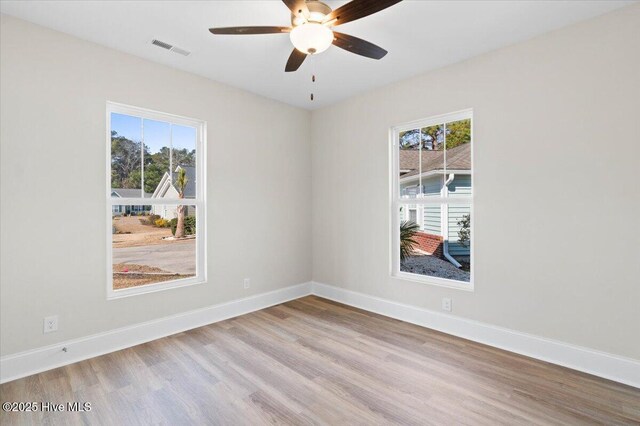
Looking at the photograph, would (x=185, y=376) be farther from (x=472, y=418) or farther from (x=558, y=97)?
(x=558, y=97)

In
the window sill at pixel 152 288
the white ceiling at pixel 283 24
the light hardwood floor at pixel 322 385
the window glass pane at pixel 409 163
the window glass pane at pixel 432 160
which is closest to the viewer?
the light hardwood floor at pixel 322 385

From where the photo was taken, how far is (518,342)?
284 cm

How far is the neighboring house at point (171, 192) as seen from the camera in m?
3.35

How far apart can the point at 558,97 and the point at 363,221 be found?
233 centimetres

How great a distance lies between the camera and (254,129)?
4.09m

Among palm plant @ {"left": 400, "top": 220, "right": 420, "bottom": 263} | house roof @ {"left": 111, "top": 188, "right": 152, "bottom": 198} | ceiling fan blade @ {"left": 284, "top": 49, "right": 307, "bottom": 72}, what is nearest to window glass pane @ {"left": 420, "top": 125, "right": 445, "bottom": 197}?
palm plant @ {"left": 400, "top": 220, "right": 420, "bottom": 263}

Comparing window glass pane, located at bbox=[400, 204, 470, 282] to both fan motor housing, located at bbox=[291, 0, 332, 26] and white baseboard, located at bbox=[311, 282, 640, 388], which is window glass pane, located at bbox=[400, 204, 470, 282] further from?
fan motor housing, located at bbox=[291, 0, 332, 26]

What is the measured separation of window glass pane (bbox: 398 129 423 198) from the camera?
367 centimetres

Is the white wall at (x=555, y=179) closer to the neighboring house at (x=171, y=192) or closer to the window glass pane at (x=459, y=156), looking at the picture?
the window glass pane at (x=459, y=156)

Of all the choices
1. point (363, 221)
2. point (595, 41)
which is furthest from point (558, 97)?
point (363, 221)

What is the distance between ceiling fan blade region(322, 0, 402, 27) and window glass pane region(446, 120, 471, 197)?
1.85 m

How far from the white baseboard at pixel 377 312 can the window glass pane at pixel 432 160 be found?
1.37 meters

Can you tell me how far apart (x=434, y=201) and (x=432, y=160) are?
0.46m

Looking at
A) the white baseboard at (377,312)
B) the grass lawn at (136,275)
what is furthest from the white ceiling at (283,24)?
the white baseboard at (377,312)
